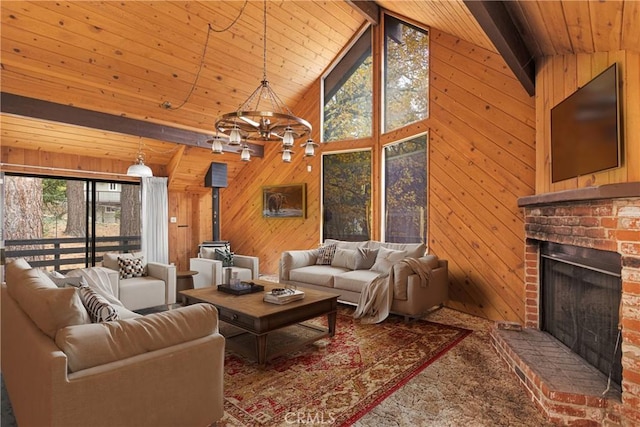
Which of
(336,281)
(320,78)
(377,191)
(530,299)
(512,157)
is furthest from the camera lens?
(320,78)

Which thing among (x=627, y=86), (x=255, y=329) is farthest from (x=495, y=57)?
(x=255, y=329)

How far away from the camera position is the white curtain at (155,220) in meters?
6.66

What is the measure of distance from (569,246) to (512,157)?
1473mm

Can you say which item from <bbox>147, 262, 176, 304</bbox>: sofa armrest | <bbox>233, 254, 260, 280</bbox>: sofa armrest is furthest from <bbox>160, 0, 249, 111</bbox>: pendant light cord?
<bbox>233, 254, 260, 280</bbox>: sofa armrest

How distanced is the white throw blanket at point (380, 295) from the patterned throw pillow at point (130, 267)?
2832 mm

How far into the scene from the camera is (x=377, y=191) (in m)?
5.91

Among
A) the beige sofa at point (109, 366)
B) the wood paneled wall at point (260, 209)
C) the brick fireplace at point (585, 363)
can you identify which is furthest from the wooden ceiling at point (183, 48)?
the beige sofa at point (109, 366)

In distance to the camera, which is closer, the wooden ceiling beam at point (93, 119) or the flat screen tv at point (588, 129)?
the flat screen tv at point (588, 129)

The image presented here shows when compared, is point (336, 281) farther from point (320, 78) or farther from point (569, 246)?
point (320, 78)

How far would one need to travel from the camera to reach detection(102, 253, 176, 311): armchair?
162 inches

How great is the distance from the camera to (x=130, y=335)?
5.70 ft

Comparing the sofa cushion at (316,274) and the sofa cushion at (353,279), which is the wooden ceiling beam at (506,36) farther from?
the sofa cushion at (316,274)

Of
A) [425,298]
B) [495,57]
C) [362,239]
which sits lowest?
[425,298]

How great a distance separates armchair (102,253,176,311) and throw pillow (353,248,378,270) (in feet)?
8.07
